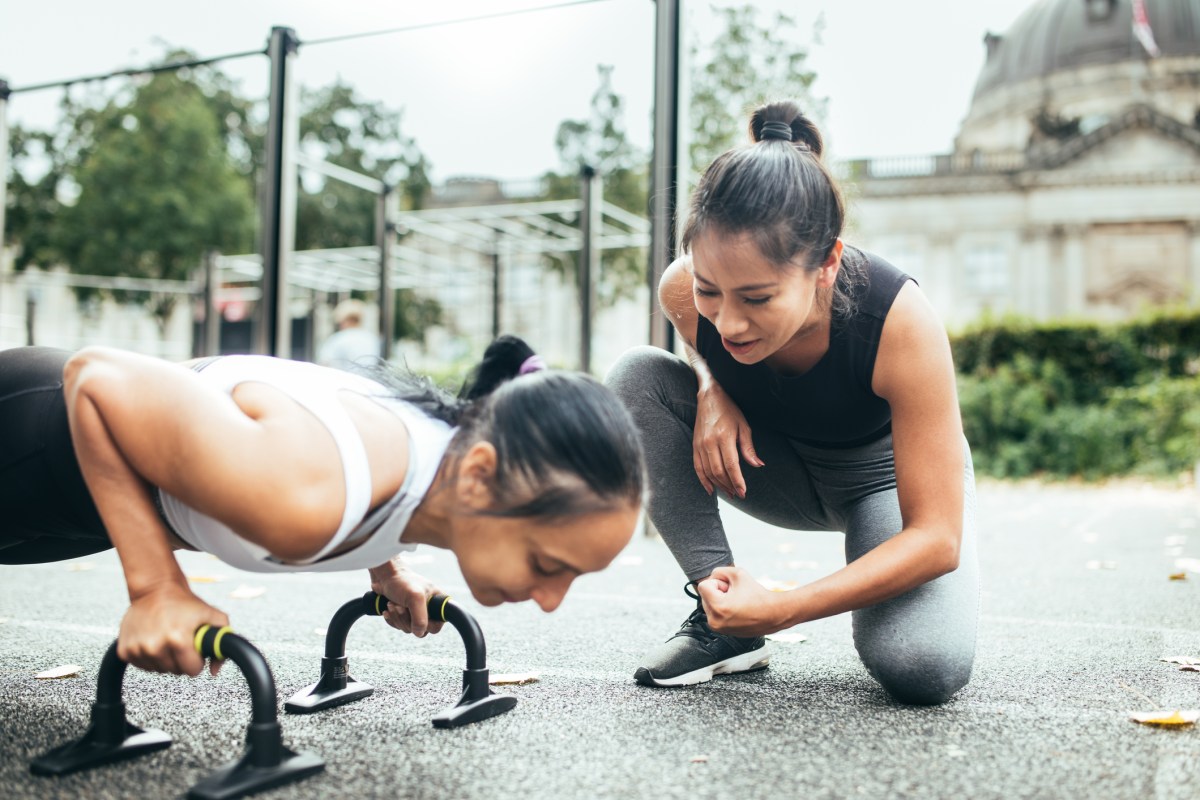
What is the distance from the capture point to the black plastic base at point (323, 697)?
1.78 meters

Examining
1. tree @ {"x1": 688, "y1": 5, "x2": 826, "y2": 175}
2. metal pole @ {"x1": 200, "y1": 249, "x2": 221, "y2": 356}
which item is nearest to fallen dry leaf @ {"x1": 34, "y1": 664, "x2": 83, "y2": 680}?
metal pole @ {"x1": 200, "y1": 249, "x2": 221, "y2": 356}

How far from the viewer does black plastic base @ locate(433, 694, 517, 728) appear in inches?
66.5

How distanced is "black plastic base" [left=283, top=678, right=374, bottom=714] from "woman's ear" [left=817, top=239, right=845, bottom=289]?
1.12 meters

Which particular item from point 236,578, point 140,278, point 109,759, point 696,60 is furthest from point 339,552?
point 140,278

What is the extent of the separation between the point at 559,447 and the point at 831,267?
742mm

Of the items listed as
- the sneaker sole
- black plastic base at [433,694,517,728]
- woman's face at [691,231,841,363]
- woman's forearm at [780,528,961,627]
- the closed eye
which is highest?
woman's face at [691,231,841,363]

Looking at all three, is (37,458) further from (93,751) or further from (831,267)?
(831,267)

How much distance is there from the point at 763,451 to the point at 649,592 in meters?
1.05

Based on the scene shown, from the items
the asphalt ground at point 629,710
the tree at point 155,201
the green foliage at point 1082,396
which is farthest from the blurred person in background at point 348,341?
the tree at point 155,201

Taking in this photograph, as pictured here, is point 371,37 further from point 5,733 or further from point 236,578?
point 5,733

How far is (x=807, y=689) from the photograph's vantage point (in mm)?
1975

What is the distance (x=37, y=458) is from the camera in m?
1.61

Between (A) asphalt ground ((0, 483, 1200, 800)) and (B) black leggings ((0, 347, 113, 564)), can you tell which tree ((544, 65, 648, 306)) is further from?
(B) black leggings ((0, 347, 113, 564))

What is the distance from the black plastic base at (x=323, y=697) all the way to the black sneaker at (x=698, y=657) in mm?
534
